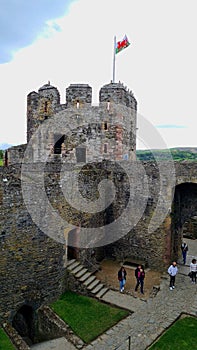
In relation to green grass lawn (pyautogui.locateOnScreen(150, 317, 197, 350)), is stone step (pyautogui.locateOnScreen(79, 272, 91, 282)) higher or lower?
higher

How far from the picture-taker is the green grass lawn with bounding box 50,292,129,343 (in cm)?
1054

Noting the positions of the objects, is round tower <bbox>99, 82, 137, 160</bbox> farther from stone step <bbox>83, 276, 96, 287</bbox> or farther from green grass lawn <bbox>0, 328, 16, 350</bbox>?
green grass lawn <bbox>0, 328, 16, 350</bbox>

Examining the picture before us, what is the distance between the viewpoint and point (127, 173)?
15594 millimetres

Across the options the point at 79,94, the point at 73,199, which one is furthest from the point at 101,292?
the point at 79,94

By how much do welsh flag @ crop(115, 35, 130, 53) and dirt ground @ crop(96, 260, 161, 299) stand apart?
11.4 meters

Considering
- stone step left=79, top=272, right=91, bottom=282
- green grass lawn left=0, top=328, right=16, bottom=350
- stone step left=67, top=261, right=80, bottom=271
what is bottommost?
green grass lawn left=0, top=328, right=16, bottom=350

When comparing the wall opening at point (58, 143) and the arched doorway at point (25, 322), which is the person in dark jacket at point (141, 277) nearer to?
the arched doorway at point (25, 322)

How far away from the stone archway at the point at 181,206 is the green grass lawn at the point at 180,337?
4877mm


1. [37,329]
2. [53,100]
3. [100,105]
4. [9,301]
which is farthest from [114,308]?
[53,100]

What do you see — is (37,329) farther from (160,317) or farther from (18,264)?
(160,317)

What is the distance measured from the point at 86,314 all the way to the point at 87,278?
1.91 m

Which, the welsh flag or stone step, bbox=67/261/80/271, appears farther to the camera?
the welsh flag

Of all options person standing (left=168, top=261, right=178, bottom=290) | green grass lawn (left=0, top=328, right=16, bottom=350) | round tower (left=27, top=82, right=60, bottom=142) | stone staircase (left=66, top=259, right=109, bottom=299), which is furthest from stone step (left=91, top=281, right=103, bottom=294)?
round tower (left=27, top=82, right=60, bottom=142)

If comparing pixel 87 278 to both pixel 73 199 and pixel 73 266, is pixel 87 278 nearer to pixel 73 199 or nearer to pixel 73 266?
pixel 73 266
